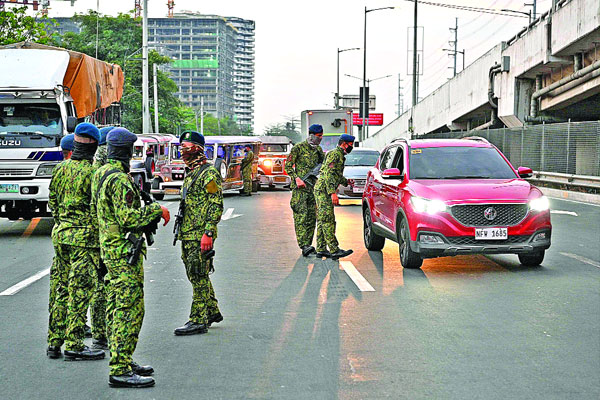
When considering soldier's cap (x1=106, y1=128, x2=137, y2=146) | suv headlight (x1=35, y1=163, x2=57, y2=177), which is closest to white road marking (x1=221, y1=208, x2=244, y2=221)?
suv headlight (x1=35, y1=163, x2=57, y2=177)

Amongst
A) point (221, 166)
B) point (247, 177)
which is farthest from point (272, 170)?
point (221, 166)

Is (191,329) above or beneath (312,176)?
beneath

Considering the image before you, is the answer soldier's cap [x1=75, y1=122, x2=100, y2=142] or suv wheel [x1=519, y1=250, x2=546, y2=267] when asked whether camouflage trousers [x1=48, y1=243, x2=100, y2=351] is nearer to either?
soldier's cap [x1=75, y1=122, x2=100, y2=142]

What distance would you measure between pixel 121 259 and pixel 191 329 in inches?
72.8

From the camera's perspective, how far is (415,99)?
5369 centimetres

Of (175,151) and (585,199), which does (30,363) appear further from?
(175,151)

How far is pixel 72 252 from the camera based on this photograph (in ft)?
22.3

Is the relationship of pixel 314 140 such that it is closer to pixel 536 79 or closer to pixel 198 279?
pixel 198 279

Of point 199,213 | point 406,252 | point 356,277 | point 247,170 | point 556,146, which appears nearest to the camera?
point 199,213

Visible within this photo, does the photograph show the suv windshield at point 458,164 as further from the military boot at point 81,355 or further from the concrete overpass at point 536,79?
the concrete overpass at point 536,79

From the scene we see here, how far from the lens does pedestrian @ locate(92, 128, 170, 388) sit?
592cm

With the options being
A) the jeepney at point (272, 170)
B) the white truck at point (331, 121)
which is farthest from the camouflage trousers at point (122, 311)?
the white truck at point (331, 121)

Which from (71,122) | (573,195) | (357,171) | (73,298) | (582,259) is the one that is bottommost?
(573,195)

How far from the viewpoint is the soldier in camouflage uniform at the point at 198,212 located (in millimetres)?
7449
